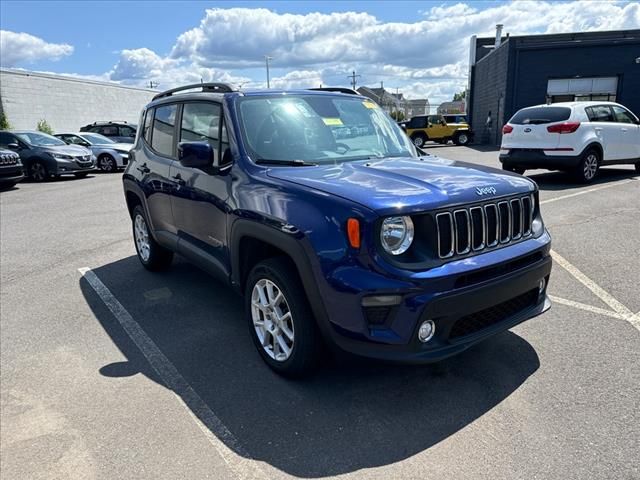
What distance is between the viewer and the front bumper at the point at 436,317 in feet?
8.59

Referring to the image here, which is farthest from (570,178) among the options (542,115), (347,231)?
(347,231)

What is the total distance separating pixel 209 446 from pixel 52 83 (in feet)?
98.3

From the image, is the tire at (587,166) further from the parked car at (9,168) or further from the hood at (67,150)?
the hood at (67,150)

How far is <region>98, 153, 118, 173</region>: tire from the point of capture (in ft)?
61.7

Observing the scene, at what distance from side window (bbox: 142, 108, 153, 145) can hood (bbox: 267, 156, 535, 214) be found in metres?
2.60

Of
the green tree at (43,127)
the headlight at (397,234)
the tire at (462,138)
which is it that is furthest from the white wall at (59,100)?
the headlight at (397,234)

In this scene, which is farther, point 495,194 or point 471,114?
point 471,114

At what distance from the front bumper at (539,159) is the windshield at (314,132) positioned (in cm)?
673

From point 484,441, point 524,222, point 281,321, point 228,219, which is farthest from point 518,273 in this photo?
point 228,219

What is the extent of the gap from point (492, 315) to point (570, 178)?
927 centimetres

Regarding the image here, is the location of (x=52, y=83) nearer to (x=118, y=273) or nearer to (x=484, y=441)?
(x=118, y=273)

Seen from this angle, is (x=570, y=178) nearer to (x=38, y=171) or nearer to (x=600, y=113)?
(x=600, y=113)

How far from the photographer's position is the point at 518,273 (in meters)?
3.00

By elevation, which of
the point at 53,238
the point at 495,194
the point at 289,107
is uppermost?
the point at 289,107
